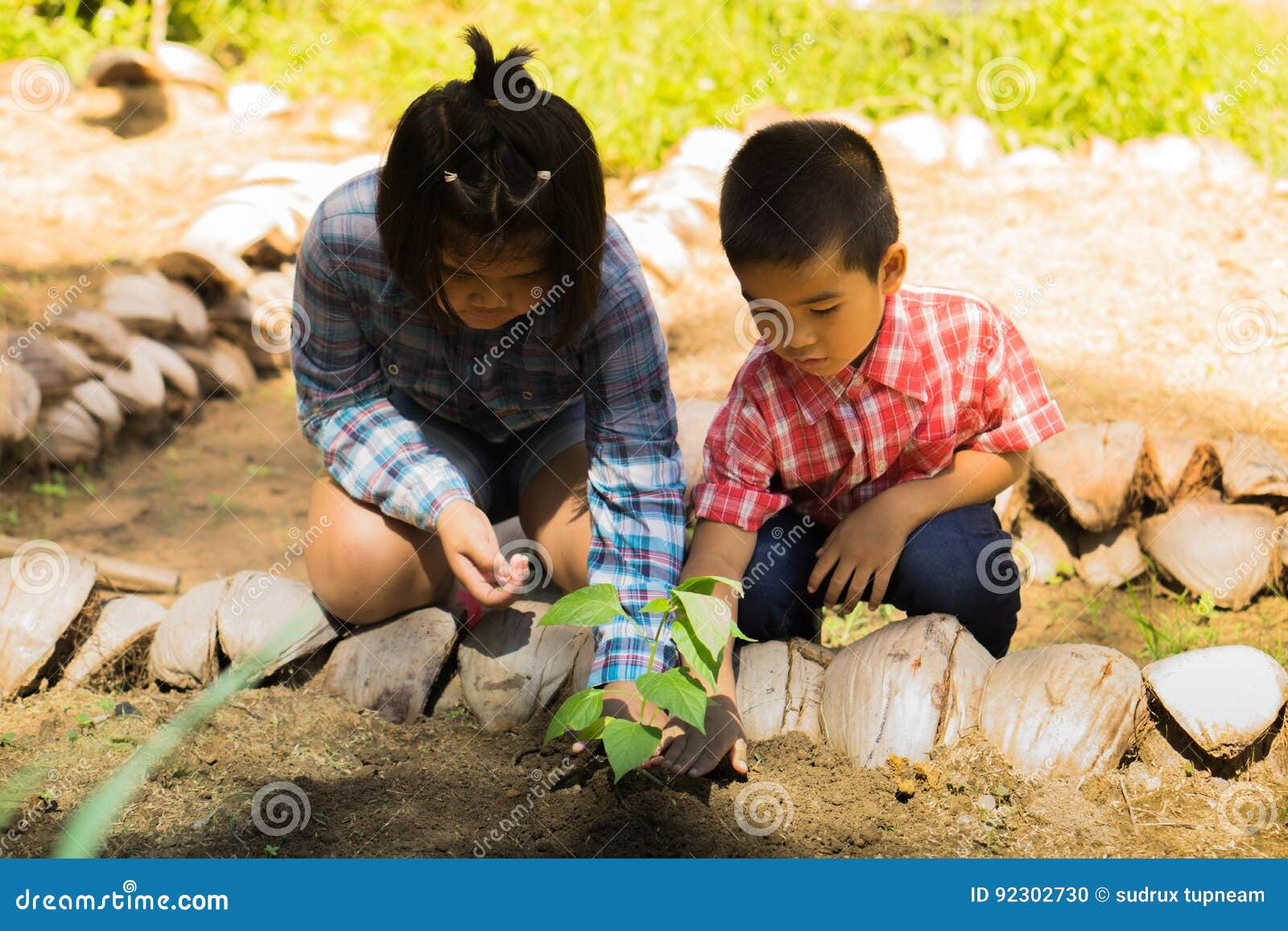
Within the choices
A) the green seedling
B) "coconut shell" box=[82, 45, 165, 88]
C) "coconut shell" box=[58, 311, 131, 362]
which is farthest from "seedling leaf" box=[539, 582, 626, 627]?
"coconut shell" box=[82, 45, 165, 88]

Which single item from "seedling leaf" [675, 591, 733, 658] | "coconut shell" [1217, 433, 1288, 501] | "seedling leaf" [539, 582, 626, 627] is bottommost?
"coconut shell" [1217, 433, 1288, 501]

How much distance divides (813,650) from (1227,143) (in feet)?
11.3

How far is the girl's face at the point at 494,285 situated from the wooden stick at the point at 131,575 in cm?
117

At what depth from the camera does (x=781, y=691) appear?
6.41ft

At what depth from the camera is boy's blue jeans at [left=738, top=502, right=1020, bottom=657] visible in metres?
2.11

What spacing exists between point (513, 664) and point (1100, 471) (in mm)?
1372

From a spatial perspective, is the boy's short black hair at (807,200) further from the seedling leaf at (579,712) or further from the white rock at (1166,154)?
the white rock at (1166,154)

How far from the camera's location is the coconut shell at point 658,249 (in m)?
4.09

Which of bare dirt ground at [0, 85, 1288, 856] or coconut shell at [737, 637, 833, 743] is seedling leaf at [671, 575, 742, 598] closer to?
coconut shell at [737, 637, 833, 743]

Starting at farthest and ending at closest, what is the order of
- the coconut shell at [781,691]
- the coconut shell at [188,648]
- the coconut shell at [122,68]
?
the coconut shell at [122,68]
the coconut shell at [188,648]
the coconut shell at [781,691]

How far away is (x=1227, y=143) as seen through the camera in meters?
4.47

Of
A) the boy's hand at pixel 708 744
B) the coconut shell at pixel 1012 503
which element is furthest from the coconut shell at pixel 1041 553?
the boy's hand at pixel 708 744

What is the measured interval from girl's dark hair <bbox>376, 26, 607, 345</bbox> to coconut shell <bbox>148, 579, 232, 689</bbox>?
0.81 meters

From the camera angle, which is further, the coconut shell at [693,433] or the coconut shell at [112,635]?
the coconut shell at [693,433]
